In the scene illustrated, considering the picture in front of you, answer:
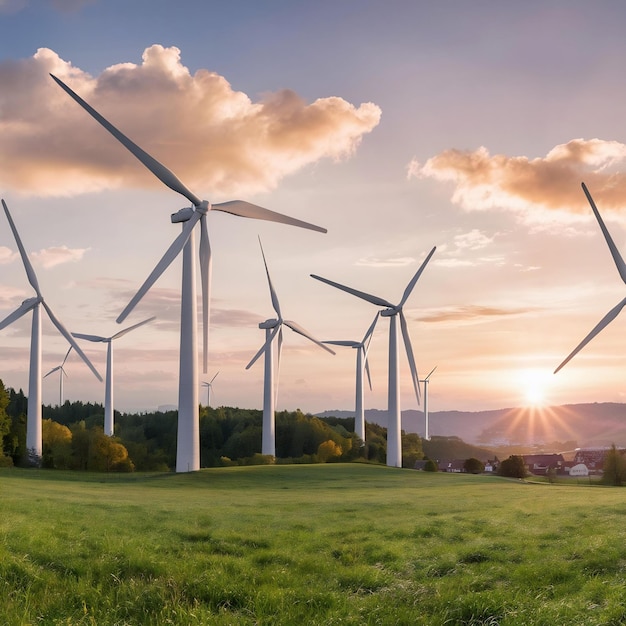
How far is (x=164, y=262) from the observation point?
58531 mm

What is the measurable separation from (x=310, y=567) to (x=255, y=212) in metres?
54.9

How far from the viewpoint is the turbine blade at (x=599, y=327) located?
62713 mm

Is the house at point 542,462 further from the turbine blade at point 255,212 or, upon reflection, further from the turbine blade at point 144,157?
the turbine blade at point 144,157

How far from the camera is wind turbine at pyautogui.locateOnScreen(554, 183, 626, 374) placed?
62875mm

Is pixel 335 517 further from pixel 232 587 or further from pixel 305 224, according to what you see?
pixel 305 224

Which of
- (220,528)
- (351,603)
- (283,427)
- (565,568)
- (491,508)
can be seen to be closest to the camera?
(351,603)

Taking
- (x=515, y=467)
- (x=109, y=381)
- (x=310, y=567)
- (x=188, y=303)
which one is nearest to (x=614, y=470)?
(x=515, y=467)

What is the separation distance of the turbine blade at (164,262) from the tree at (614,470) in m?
54.6

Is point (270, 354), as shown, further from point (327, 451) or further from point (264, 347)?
point (327, 451)

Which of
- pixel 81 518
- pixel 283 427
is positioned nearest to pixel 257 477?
pixel 81 518

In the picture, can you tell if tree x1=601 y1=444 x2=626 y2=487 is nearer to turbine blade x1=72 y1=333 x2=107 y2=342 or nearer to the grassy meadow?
the grassy meadow

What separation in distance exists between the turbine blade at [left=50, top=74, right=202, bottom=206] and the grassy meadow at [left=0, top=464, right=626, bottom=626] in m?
38.3

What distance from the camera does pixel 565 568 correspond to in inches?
747

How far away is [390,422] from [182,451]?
130 feet
